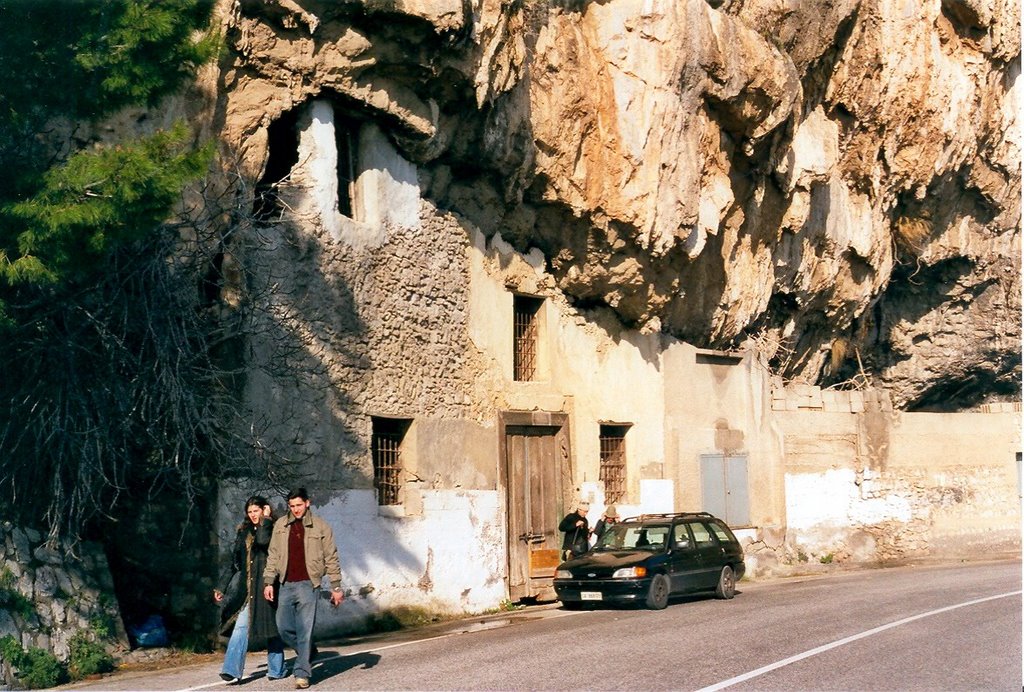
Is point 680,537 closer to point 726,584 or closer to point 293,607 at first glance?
point 726,584

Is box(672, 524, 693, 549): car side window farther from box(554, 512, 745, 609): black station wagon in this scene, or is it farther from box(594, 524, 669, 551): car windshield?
box(594, 524, 669, 551): car windshield

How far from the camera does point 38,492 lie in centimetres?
1373

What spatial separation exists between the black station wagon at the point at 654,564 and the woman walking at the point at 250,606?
21.7 feet

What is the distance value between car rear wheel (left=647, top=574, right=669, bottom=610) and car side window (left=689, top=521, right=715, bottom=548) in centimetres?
141

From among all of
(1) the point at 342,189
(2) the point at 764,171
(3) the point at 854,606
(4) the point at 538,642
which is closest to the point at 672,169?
(2) the point at 764,171

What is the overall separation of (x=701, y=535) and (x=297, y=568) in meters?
9.30

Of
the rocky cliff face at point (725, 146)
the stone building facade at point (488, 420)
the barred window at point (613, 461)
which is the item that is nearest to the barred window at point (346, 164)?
the stone building facade at point (488, 420)

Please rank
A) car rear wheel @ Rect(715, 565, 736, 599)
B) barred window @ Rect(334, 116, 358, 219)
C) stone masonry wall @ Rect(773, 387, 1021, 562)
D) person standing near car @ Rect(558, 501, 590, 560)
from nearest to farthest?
barred window @ Rect(334, 116, 358, 219) < car rear wheel @ Rect(715, 565, 736, 599) < person standing near car @ Rect(558, 501, 590, 560) < stone masonry wall @ Rect(773, 387, 1021, 562)

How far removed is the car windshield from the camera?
62.8 feet

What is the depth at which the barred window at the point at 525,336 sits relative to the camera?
21797mm

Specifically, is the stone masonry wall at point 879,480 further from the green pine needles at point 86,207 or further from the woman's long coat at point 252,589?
the green pine needles at point 86,207

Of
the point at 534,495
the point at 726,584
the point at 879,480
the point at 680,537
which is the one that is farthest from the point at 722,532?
the point at 879,480

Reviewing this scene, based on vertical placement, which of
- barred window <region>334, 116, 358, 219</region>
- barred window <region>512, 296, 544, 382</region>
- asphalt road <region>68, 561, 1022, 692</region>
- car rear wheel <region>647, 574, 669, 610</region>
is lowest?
asphalt road <region>68, 561, 1022, 692</region>

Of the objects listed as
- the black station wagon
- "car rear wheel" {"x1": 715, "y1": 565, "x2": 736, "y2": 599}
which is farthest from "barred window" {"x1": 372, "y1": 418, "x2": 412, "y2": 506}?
"car rear wheel" {"x1": 715, "y1": 565, "x2": 736, "y2": 599}
